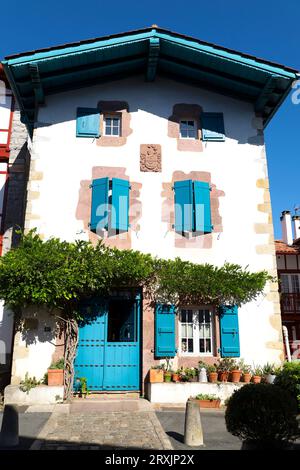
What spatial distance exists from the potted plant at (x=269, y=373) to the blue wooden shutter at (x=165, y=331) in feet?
6.73

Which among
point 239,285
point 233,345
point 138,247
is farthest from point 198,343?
point 138,247

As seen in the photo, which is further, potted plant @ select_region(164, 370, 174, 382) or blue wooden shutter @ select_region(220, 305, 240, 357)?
blue wooden shutter @ select_region(220, 305, 240, 357)

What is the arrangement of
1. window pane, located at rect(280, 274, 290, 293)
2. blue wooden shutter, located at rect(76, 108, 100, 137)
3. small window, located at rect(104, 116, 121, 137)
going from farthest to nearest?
window pane, located at rect(280, 274, 290, 293) < small window, located at rect(104, 116, 121, 137) < blue wooden shutter, located at rect(76, 108, 100, 137)

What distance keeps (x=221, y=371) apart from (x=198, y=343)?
2.66 ft

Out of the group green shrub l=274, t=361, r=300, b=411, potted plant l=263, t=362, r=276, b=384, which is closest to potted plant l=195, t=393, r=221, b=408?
potted plant l=263, t=362, r=276, b=384

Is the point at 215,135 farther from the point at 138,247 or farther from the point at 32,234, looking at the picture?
the point at 32,234

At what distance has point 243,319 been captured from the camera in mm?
9078

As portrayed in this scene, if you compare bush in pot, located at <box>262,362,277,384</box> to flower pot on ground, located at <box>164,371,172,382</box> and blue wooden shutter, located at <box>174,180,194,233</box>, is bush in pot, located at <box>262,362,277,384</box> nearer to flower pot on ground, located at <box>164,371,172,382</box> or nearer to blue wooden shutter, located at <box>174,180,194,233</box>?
flower pot on ground, located at <box>164,371,172,382</box>

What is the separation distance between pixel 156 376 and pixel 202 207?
162 inches

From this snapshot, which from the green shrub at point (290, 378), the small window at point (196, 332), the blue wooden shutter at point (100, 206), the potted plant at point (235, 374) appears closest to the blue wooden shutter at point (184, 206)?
the blue wooden shutter at point (100, 206)

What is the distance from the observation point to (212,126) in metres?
10.5

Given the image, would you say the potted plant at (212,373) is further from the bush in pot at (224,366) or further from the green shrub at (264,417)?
the green shrub at (264,417)

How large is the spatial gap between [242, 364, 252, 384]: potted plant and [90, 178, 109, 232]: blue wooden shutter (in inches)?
180

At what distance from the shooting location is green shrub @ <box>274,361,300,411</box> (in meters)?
7.30
